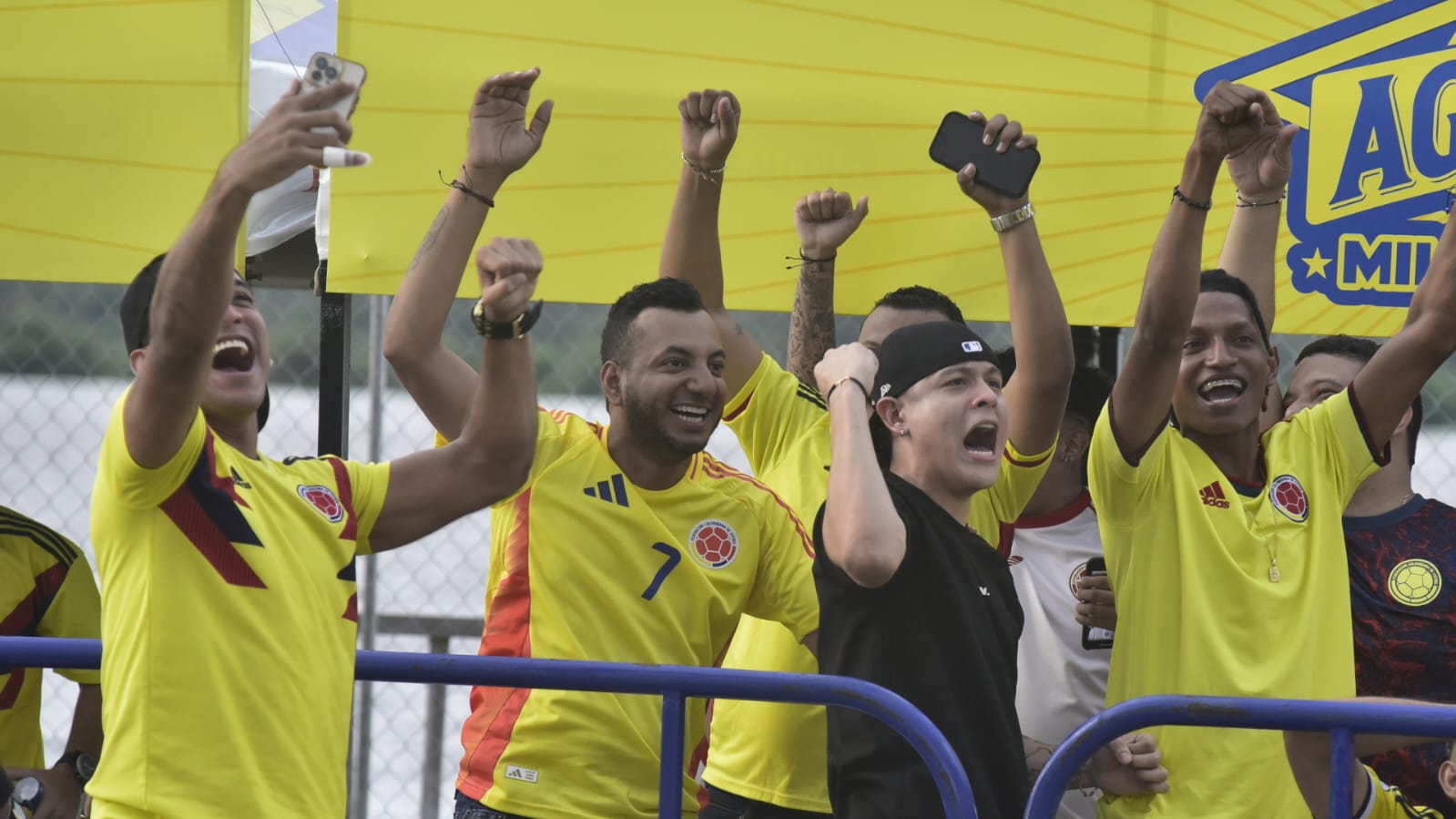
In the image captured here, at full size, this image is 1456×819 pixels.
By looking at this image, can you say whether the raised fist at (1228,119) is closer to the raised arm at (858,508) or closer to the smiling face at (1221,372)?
the smiling face at (1221,372)

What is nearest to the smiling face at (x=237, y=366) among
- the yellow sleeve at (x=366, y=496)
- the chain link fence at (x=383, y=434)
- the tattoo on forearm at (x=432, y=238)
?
the yellow sleeve at (x=366, y=496)

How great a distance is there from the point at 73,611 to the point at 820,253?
2.02 meters

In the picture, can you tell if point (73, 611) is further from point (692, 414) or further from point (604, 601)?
point (692, 414)

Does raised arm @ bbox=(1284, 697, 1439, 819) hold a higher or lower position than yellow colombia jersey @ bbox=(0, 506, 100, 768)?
lower

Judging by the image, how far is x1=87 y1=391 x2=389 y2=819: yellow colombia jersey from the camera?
2682 mm

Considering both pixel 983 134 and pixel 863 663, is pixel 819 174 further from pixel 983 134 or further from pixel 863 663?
pixel 863 663

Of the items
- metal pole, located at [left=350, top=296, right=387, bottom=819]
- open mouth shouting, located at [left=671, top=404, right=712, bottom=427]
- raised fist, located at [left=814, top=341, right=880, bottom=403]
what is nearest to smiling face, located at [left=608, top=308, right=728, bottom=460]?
open mouth shouting, located at [left=671, top=404, right=712, bottom=427]

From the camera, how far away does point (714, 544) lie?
3.55 metres

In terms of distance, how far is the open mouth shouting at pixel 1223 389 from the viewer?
142 inches

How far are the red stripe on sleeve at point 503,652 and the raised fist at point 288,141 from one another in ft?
3.87

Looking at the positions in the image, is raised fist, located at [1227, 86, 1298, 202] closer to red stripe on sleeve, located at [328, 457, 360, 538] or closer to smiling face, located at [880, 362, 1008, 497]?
smiling face, located at [880, 362, 1008, 497]

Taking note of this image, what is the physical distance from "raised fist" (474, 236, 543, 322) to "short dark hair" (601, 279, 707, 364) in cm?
66

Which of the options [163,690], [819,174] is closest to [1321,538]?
[819,174]

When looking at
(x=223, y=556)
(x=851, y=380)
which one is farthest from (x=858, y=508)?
(x=223, y=556)
